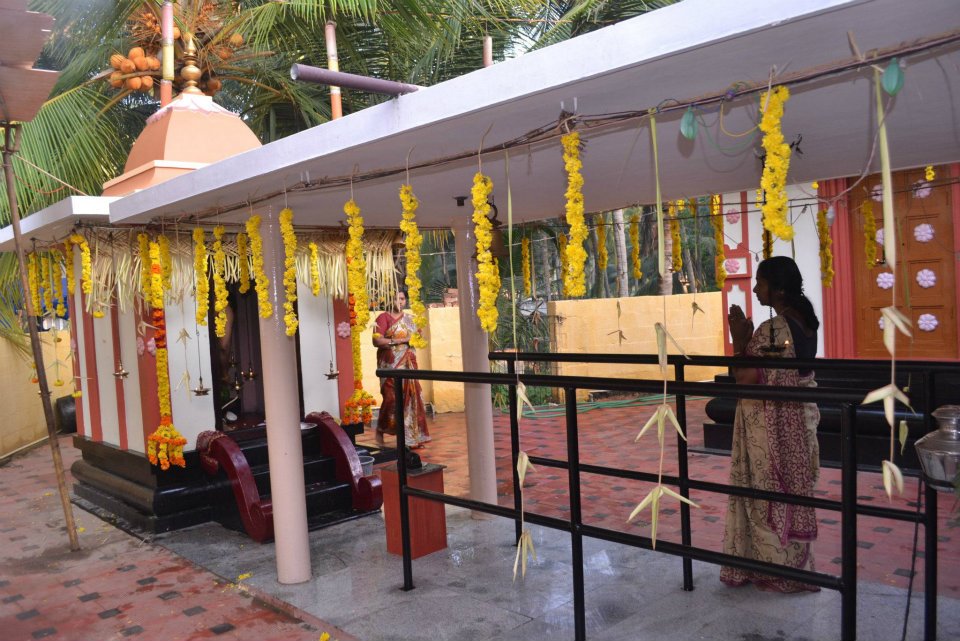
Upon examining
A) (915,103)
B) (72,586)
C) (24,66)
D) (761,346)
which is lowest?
(72,586)

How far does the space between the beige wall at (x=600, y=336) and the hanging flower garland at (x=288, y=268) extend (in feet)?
23.4

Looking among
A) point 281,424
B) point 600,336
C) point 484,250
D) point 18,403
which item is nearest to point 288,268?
point 281,424

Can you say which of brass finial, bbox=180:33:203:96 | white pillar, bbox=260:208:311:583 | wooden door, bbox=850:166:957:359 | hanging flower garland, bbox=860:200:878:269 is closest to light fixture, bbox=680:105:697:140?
hanging flower garland, bbox=860:200:878:269

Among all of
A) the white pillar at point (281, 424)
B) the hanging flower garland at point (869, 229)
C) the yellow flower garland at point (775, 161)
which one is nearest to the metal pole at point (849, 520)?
the yellow flower garland at point (775, 161)

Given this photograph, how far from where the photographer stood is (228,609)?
13.9ft

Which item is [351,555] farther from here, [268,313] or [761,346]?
[761,346]

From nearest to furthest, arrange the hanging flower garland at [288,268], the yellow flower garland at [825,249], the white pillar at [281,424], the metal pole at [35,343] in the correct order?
1. the hanging flower garland at [288,268]
2. the white pillar at [281,424]
3. the yellow flower garland at [825,249]
4. the metal pole at [35,343]

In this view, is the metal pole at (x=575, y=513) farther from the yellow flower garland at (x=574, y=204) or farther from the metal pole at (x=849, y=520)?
the metal pole at (x=849, y=520)

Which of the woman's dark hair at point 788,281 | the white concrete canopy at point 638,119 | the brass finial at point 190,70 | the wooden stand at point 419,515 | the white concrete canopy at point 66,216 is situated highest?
the brass finial at point 190,70

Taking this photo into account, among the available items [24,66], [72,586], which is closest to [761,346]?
[24,66]

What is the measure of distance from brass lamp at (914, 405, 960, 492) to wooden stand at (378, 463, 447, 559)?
2.83 metres

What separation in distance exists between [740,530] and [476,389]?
2273mm

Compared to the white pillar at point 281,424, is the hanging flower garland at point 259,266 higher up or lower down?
higher up

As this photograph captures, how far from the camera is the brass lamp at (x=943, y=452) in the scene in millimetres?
2535
